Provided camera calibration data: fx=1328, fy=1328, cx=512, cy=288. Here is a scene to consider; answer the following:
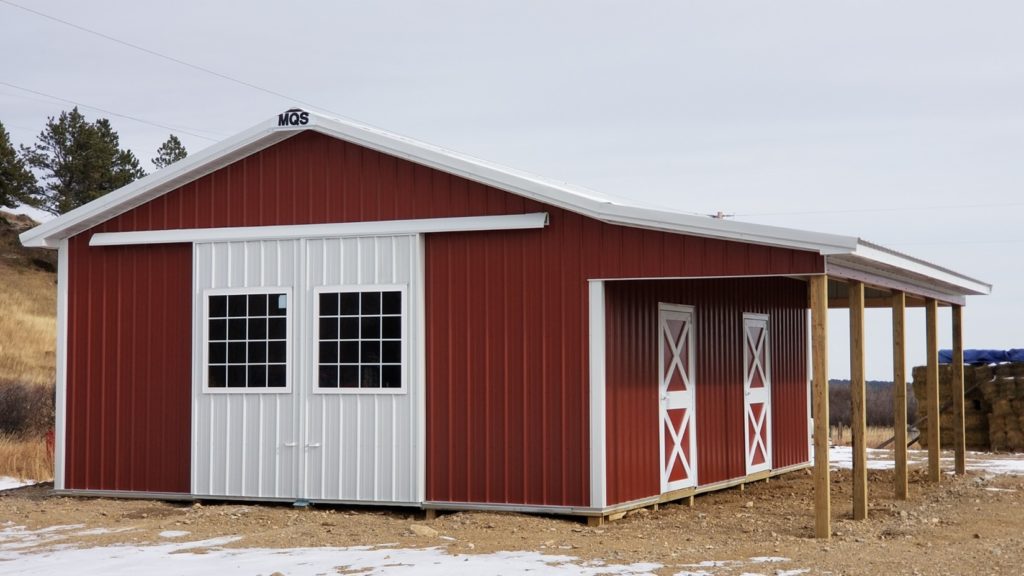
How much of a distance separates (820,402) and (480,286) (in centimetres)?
345

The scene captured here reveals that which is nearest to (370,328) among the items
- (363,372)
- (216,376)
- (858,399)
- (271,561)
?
(363,372)

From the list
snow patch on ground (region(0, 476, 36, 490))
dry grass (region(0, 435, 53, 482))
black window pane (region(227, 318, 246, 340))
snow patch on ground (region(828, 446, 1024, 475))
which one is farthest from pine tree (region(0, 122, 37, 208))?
black window pane (region(227, 318, 246, 340))

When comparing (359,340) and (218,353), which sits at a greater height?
(359,340)

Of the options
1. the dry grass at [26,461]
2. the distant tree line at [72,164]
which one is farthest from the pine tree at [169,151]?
the dry grass at [26,461]

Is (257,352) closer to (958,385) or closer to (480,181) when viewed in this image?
(480,181)

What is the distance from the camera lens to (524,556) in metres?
10.3

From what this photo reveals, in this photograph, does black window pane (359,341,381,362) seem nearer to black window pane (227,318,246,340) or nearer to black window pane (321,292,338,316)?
black window pane (321,292,338,316)

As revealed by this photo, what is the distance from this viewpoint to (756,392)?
16.8 metres

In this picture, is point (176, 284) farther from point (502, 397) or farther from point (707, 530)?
point (707, 530)

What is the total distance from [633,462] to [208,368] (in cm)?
456

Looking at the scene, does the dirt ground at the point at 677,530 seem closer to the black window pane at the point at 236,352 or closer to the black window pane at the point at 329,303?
the black window pane at the point at 236,352

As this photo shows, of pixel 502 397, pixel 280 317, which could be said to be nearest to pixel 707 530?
pixel 502 397

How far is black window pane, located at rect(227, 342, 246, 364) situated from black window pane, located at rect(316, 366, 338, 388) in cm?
91

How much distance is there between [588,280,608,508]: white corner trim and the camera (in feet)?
40.3
